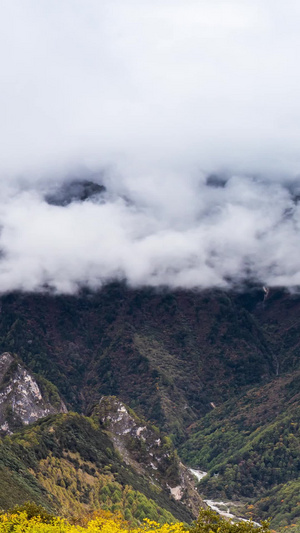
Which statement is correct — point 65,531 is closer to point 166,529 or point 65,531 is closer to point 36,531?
point 36,531

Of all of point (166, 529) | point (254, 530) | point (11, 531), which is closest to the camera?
point (254, 530)

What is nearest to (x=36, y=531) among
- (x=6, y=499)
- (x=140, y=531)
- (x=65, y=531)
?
(x=65, y=531)

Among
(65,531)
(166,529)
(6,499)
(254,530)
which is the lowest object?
(254,530)

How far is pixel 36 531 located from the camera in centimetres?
11644

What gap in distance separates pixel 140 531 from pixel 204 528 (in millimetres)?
18931

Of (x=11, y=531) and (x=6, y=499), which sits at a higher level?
(x=6, y=499)

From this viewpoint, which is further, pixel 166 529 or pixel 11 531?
pixel 11 531

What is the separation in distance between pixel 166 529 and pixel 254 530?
18.3 metres

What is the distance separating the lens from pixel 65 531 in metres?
119

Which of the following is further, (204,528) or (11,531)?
(11,531)

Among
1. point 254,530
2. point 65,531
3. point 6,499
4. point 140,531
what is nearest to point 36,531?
point 65,531

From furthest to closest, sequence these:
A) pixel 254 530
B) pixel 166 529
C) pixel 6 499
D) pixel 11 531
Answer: pixel 6 499 < pixel 11 531 < pixel 166 529 < pixel 254 530

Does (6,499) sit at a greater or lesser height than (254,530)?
greater

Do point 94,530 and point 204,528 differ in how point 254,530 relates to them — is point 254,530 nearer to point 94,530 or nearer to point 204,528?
point 204,528
